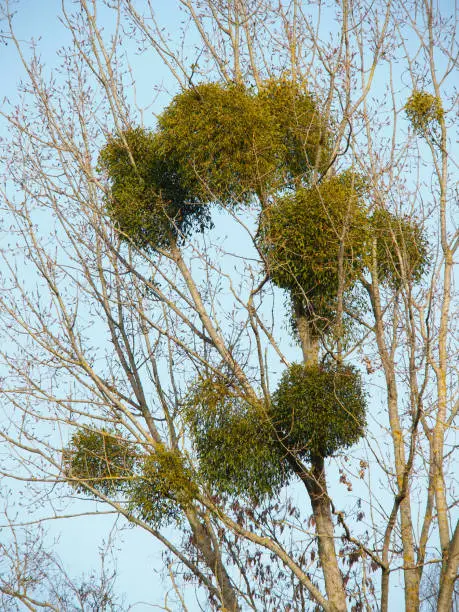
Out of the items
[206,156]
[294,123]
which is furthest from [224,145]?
[294,123]

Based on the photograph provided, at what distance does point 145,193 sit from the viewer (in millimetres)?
9320

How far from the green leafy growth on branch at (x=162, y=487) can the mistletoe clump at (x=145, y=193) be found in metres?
2.54

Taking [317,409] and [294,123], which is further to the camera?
[294,123]

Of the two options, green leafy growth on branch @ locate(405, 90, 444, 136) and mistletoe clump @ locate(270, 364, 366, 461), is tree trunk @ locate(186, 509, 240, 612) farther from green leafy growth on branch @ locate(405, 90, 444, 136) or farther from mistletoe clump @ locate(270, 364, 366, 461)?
green leafy growth on branch @ locate(405, 90, 444, 136)

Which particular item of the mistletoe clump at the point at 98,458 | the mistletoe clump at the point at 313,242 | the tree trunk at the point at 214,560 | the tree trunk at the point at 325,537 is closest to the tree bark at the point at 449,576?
the tree trunk at the point at 325,537

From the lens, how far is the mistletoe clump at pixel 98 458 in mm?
8461

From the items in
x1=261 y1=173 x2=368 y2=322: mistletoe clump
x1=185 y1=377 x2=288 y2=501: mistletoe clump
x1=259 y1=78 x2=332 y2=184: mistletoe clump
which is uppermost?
x1=259 y1=78 x2=332 y2=184: mistletoe clump

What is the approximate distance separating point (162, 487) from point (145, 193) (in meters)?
3.29

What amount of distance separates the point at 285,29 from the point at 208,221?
2.39 metres

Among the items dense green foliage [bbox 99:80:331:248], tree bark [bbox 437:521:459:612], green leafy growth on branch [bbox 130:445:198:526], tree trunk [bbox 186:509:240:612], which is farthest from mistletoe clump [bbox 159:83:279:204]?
tree bark [bbox 437:521:459:612]

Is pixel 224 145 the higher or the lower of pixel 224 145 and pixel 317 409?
the higher

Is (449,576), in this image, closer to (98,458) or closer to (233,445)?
(233,445)

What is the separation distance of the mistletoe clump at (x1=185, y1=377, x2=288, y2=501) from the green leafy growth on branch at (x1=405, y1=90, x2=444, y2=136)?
3186mm

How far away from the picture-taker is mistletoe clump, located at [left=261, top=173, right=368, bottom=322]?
8.23 m
